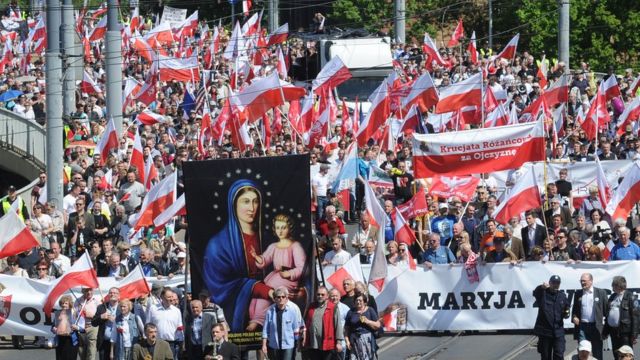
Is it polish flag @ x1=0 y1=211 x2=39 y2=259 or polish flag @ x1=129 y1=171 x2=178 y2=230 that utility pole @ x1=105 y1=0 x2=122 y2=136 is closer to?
polish flag @ x1=129 y1=171 x2=178 y2=230

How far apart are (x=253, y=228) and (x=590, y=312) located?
3833mm

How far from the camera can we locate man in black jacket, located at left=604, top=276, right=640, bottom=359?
20.0m

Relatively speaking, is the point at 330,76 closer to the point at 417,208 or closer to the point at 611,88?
the point at 611,88

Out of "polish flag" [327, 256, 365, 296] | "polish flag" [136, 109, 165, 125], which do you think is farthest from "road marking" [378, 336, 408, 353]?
"polish flag" [136, 109, 165, 125]

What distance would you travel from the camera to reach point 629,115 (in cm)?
3262

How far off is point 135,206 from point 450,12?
1832 inches

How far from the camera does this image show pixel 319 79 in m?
34.7

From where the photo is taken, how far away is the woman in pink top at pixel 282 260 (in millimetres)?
19734

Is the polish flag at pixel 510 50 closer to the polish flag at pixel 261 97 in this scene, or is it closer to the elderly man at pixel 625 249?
the polish flag at pixel 261 97

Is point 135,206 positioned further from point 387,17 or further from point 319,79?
point 387,17

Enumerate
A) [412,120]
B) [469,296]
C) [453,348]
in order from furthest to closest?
[412,120], [469,296], [453,348]

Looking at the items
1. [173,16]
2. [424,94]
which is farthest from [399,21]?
[424,94]

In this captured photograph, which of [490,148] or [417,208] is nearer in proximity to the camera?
[490,148]

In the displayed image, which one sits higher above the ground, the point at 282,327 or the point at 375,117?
the point at 375,117
